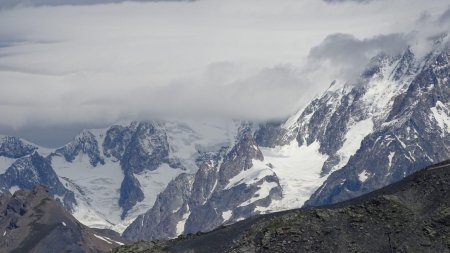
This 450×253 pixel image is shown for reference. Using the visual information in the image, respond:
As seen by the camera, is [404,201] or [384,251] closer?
[384,251]

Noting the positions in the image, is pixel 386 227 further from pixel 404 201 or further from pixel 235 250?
pixel 235 250

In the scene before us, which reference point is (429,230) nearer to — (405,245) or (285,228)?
(405,245)

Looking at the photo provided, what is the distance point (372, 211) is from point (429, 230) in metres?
11.5

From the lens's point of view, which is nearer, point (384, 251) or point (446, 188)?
point (384, 251)

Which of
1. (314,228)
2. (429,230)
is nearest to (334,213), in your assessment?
(314,228)

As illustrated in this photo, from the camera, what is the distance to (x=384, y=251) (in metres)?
185

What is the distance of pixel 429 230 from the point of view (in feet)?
615

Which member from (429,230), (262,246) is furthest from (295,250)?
(429,230)

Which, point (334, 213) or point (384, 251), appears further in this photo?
point (334, 213)

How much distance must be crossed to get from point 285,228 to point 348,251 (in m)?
12.2

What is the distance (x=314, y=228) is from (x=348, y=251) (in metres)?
9.24

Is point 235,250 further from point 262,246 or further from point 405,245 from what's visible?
point 405,245

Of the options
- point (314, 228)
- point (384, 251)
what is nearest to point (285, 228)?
point (314, 228)

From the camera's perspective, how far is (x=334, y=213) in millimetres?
198375
